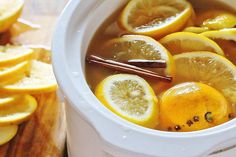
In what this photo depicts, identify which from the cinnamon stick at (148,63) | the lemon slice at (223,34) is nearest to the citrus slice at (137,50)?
the cinnamon stick at (148,63)

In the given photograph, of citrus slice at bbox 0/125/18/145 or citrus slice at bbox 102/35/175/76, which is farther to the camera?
citrus slice at bbox 0/125/18/145

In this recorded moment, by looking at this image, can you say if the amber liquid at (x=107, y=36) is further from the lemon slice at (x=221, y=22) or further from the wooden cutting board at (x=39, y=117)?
the wooden cutting board at (x=39, y=117)

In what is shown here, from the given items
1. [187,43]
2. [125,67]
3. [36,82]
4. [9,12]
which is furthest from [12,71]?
[187,43]

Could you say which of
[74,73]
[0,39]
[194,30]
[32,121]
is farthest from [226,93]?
[0,39]

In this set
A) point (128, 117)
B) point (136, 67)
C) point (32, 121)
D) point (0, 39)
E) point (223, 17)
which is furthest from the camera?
point (0, 39)

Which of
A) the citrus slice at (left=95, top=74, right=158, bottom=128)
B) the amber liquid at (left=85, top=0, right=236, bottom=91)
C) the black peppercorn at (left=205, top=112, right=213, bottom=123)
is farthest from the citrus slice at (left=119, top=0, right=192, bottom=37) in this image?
the black peppercorn at (left=205, top=112, right=213, bottom=123)

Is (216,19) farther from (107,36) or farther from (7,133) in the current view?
(7,133)

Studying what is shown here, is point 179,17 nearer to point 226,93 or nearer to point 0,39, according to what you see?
point 226,93

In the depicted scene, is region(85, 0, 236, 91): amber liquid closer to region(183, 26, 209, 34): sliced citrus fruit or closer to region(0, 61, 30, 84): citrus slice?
region(183, 26, 209, 34): sliced citrus fruit
